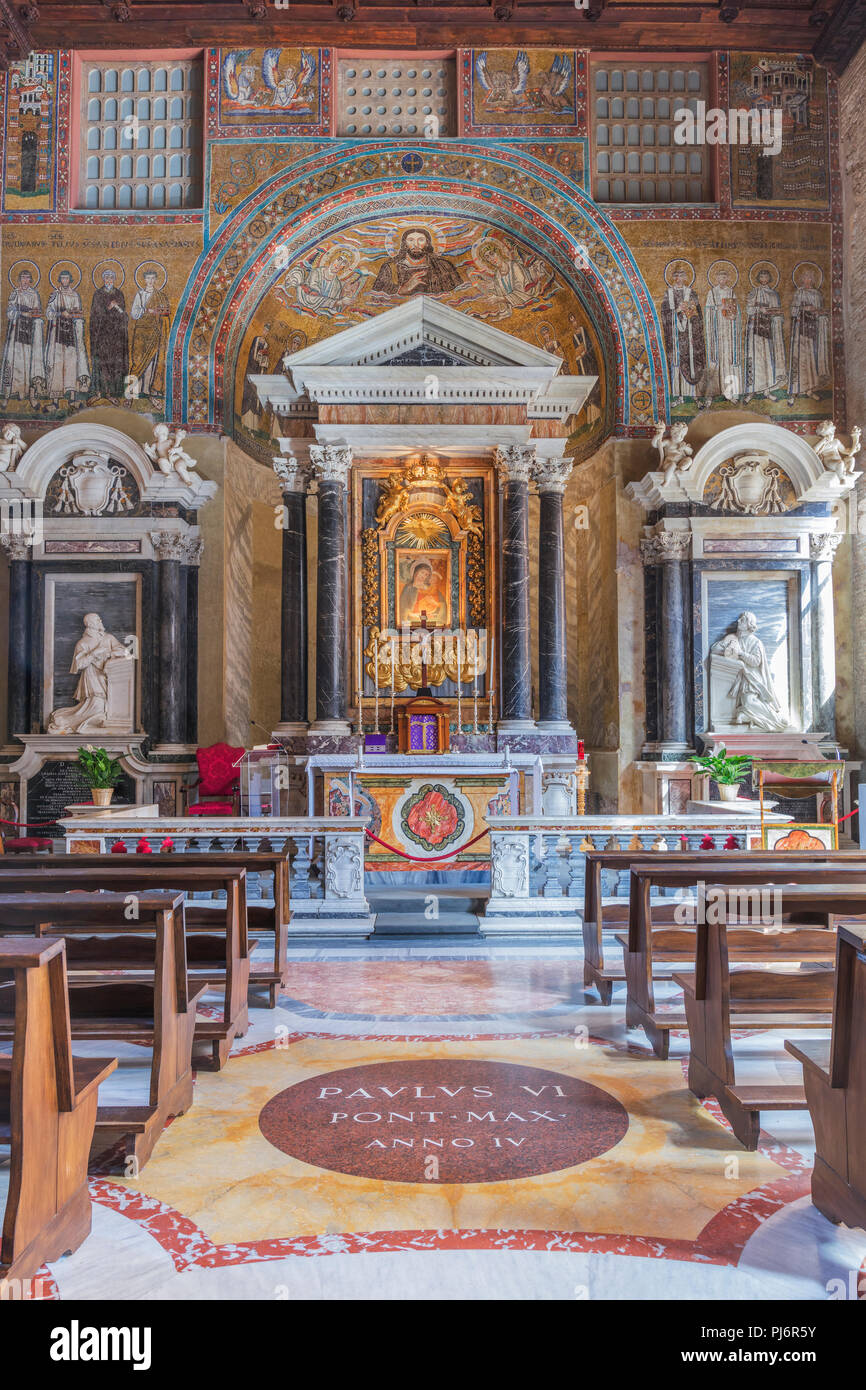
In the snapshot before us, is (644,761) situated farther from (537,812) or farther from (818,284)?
(818,284)

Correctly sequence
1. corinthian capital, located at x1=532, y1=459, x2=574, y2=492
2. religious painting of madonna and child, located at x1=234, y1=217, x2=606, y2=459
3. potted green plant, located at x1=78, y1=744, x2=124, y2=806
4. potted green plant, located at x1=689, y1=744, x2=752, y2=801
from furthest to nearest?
1. religious painting of madonna and child, located at x1=234, y1=217, x2=606, y2=459
2. corinthian capital, located at x1=532, y1=459, x2=574, y2=492
3. potted green plant, located at x1=78, y1=744, x2=124, y2=806
4. potted green plant, located at x1=689, y1=744, x2=752, y2=801

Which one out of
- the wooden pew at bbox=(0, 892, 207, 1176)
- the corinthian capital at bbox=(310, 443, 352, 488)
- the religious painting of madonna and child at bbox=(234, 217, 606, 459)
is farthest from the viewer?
the religious painting of madonna and child at bbox=(234, 217, 606, 459)

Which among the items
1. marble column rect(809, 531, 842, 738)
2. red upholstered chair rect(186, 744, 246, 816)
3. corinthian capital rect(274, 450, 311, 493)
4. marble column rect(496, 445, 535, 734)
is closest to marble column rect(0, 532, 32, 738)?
red upholstered chair rect(186, 744, 246, 816)

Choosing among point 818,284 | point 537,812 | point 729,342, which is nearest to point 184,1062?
point 537,812

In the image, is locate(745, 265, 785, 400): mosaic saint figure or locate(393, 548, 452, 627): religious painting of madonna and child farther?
locate(745, 265, 785, 400): mosaic saint figure

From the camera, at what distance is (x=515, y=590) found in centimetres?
1341

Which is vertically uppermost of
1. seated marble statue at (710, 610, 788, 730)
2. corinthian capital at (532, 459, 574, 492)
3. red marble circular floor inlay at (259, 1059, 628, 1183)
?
corinthian capital at (532, 459, 574, 492)

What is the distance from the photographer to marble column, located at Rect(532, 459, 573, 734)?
13812mm

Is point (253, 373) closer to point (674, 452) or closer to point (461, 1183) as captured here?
point (674, 452)

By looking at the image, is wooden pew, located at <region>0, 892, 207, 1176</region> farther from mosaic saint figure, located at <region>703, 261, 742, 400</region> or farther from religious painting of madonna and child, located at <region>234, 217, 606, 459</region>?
mosaic saint figure, located at <region>703, 261, 742, 400</region>

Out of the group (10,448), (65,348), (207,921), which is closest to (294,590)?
(10,448)

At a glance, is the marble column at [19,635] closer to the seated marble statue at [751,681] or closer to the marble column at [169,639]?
the marble column at [169,639]

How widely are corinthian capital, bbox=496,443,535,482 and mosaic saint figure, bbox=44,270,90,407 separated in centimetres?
599
